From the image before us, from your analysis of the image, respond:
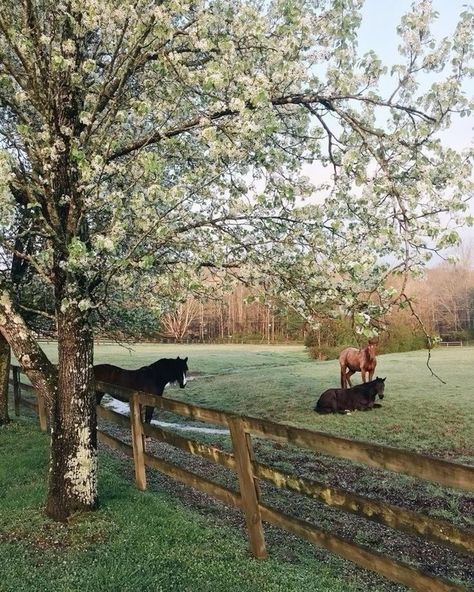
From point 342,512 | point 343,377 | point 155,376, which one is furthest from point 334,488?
point 343,377

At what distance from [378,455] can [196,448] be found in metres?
2.91

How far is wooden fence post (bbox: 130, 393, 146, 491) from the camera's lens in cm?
841

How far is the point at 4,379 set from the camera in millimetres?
15094

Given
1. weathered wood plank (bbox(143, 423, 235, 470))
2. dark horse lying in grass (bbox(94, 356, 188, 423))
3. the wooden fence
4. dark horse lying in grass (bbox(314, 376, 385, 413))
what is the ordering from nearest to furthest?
the wooden fence < weathered wood plank (bbox(143, 423, 235, 470)) < dark horse lying in grass (bbox(94, 356, 188, 423)) < dark horse lying in grass (bbox(314, 376, 385, 413))

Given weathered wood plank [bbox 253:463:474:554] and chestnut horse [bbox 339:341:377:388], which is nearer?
weathered wood plank [bbox 253:463:474:554]

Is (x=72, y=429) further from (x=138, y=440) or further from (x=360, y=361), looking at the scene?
(x=360, y=361)

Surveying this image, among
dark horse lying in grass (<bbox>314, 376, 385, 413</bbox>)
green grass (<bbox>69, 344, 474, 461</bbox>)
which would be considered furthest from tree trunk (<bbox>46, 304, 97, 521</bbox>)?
dark horse lying in grass (<bbox>314, 376, 385, 413</bbox>)

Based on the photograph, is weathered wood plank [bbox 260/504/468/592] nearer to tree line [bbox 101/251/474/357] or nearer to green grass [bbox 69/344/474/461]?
green grass [bbox 69/344/474/461]

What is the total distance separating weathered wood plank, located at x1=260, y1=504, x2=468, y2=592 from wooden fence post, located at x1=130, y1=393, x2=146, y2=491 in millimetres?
3095

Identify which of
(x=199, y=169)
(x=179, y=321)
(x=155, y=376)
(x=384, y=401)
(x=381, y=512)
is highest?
(x=199, y=169)

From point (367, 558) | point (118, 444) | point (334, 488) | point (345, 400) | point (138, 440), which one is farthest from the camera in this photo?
point (345, 400)

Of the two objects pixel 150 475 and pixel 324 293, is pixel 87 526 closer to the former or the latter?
pixel 150 475

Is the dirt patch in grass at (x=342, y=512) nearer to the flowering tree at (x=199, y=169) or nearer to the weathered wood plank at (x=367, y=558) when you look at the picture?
the weathered wood plank at (x=367, y=558)

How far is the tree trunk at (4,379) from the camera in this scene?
48.5ft
